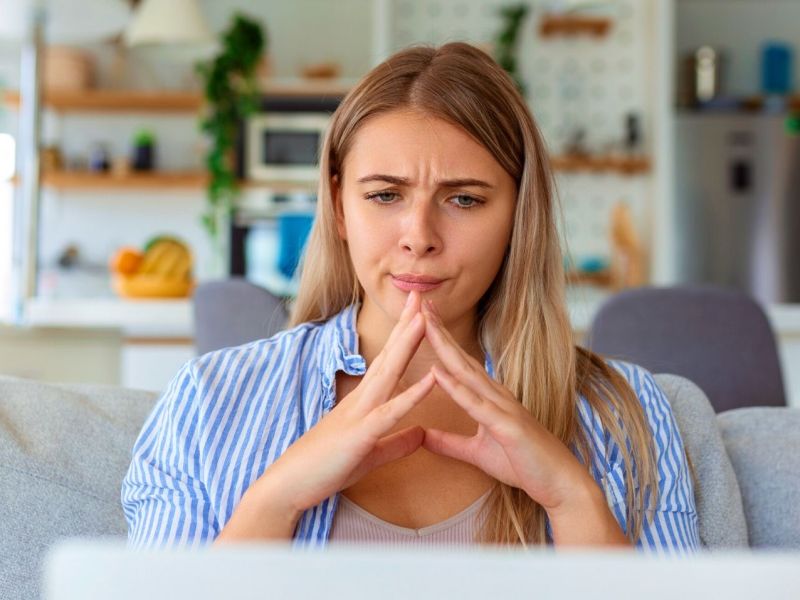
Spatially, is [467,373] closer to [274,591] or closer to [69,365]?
[274,591]

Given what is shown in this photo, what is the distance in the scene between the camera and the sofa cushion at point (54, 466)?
1442 millimetres

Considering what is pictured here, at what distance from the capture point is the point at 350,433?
1.24 metres

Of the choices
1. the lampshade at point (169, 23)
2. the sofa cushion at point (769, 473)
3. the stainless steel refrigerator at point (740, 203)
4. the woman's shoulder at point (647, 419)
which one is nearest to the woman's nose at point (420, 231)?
the woman's shoulder at point (647, 419)

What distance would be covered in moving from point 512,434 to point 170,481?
44 cm

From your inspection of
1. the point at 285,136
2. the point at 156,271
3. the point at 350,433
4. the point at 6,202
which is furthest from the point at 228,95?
the point at 350,433

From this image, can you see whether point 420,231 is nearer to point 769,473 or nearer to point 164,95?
point 769,473

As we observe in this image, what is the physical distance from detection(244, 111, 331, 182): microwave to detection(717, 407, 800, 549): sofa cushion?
16.5 feet

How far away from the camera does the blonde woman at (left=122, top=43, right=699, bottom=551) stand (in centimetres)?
128

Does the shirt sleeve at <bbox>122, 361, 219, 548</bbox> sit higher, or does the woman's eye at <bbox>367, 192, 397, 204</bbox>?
the woman's eye at <bbox>367, 192, 397, 204</bbox>

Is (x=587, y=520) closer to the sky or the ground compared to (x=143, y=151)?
closer to the ground

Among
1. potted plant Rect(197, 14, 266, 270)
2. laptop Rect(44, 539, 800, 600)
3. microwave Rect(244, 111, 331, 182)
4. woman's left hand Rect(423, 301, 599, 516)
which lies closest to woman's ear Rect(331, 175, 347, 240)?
woman's left hand Rect(423, 301, 599, 516)

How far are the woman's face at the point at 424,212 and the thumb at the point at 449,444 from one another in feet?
Result: 0.58

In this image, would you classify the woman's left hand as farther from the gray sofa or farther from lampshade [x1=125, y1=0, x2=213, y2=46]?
lampshade [x1=125, y1=0, x2=213, y2=46]

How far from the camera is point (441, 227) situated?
145cm
